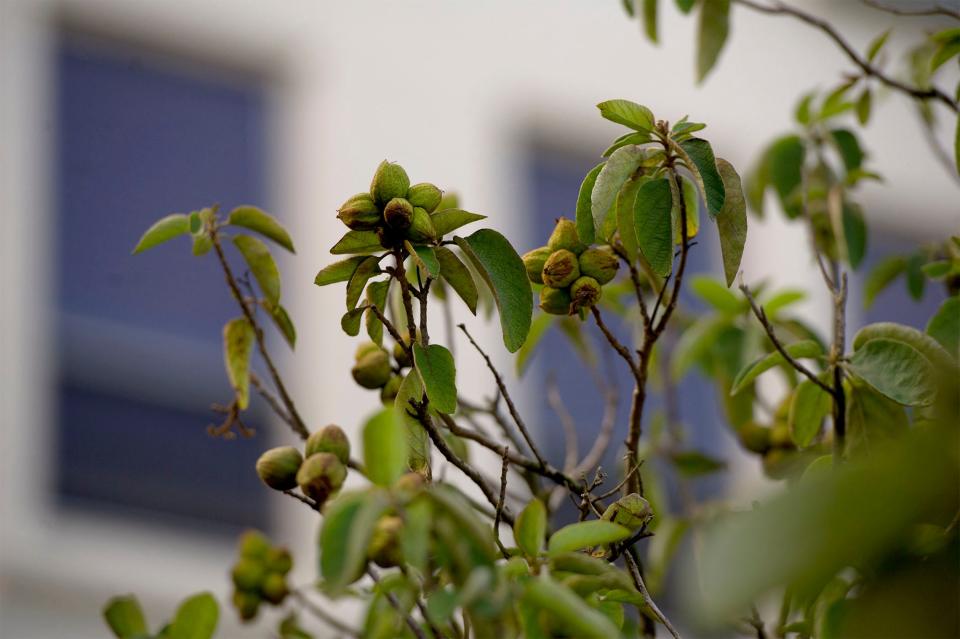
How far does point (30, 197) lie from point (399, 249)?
10.3ft

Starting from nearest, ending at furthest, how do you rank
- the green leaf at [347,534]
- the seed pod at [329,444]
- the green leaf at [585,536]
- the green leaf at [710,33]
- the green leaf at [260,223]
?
the green leaf at [347,534] < the green leaf at [585,536] < the seed pod at [329,444] < the green leaf at [260,223] < the green leaf at [710,33]

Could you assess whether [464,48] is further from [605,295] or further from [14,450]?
[605,295]

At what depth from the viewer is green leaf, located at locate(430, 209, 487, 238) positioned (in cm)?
88

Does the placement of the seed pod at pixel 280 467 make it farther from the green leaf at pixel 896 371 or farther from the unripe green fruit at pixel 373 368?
the green leaf at pixel 896 371

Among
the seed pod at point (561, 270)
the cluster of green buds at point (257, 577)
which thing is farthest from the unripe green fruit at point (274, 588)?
the seed pod at point (561, 270)

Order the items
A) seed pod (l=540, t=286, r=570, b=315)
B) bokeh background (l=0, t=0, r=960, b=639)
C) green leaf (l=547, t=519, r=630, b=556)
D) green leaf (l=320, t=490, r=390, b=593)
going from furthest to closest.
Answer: bokeh background (l=0, t=0, r=960, b=639), seed pod (l=540, t=286, r=570, b=315), green leaf (l=547, t=519, r=630, b=556), green leaf (l=320, t=490, r=390, b=593)

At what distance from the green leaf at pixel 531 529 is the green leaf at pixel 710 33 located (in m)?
0.66

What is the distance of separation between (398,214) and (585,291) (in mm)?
145

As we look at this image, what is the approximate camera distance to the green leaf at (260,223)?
1037 millimetres

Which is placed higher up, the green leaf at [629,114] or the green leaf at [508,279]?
the green leaf at [629,114]

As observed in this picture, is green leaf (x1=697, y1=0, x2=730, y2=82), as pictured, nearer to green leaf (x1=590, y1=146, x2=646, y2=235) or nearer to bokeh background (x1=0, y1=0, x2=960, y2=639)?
green leaf (x1=590, y1=146, x2=646, y2=235)

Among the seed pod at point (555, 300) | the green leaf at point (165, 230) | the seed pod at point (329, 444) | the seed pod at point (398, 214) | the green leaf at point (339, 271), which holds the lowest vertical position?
the seed pod at point (329, 444)

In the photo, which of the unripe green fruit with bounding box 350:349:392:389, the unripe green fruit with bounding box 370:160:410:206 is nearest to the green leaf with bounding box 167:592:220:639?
the unripe green fruit with bounding box 350:349:392:389

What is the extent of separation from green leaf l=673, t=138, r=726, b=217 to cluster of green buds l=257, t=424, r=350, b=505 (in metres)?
0.26
